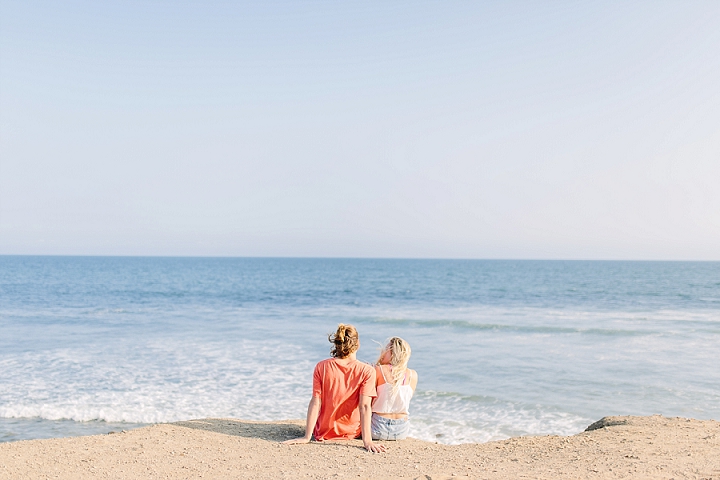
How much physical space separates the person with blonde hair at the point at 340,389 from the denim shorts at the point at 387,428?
0.25m

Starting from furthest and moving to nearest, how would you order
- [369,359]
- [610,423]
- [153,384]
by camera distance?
[369,359], [153,384], [610,423]

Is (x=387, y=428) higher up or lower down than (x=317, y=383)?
lower down

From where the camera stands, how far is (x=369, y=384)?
588 centimetres

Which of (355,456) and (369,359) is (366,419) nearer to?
(355,456)

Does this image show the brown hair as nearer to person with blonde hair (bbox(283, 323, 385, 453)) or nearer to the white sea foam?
person with blonde hair (bbox(283, 323, 385, 453))

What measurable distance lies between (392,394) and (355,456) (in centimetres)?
90

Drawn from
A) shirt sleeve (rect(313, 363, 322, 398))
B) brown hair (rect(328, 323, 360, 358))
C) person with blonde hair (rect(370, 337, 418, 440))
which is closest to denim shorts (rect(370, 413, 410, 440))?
person with blonde hair (rect(370, 337, 418, 440))

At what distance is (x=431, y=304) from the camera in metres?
30.7

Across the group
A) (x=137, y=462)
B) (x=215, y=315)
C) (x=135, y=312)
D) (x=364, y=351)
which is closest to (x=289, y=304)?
(x=215, y=315)

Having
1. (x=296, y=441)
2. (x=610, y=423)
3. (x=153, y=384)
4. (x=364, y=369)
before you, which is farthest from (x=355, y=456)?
(x=153, y=384)

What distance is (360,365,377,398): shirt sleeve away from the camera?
19.2ft

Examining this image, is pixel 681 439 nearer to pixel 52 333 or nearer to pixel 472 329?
pixel 472 329

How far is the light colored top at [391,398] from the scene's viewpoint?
20.0 feet

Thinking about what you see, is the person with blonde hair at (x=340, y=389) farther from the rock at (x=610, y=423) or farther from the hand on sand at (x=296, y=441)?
the rock at (x=610, y=423)
